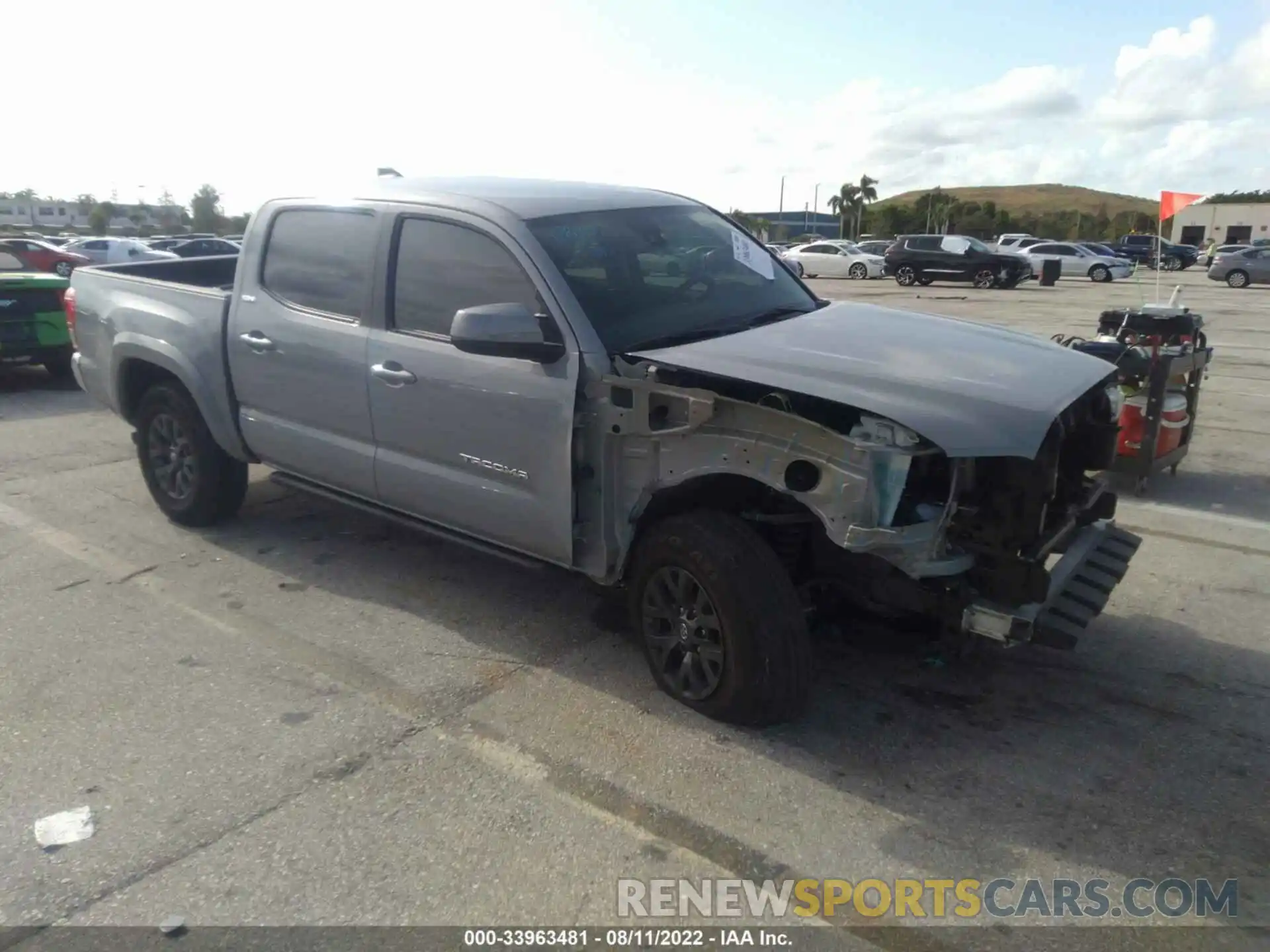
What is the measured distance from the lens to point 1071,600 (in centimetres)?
351

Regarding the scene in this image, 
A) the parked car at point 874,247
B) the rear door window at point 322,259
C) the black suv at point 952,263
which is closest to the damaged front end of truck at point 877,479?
the rear door window at point 322,259

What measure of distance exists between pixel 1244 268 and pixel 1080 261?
19.9ft

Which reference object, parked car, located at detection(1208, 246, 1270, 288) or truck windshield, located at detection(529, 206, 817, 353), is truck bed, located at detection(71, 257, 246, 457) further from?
parked car, located at detection(1208, 246, 1270, 288)

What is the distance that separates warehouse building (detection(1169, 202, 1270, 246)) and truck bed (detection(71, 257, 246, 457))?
86.0m

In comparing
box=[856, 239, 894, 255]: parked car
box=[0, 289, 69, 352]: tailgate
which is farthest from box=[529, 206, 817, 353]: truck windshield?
box=[856, 239, 894, 255]: parked car

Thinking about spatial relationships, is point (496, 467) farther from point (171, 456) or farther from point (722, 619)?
point (171, 456)

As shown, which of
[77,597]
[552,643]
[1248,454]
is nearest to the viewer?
[552,643]

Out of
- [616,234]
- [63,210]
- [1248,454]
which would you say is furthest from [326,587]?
[63,210]

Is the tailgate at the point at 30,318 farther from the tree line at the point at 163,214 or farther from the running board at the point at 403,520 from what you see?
the tree line at the point at 163,214

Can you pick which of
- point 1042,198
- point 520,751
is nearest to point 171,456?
point 520,751

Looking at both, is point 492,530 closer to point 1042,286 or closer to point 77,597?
point 77,597

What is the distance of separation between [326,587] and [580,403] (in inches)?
81.7

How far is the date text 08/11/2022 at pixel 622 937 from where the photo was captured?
8.60 feet

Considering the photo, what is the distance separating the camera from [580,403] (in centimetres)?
371
